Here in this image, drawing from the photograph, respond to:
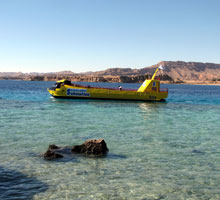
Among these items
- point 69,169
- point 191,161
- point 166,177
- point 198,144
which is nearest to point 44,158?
point 69,169

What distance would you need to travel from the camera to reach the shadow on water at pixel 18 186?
8070mm

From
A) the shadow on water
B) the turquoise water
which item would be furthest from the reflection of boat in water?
the shadow on water

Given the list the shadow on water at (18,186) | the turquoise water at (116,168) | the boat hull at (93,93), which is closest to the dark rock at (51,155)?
the turquoise water at (116,168)

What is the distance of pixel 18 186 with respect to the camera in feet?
28.5

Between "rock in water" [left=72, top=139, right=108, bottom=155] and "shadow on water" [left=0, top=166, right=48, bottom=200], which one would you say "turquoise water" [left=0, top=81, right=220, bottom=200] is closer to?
"shadow on water" [left=0, top=166, right=48, bottom=200]

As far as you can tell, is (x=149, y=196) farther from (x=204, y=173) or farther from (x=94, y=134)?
(x=94, y=134)

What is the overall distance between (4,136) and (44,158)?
17.7 feet

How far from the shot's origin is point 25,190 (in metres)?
8.40

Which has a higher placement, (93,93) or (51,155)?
(93,93)

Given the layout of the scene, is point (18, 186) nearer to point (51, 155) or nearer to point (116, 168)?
point (51, 155)

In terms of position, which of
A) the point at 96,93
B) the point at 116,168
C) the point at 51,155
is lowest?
the point at 116,168

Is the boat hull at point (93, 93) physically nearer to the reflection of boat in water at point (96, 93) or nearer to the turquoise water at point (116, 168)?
the reflection of boat in water at point (96, 93)

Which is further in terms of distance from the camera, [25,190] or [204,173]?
[204,173]

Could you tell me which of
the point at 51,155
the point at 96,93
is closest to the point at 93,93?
the point at 96,93
